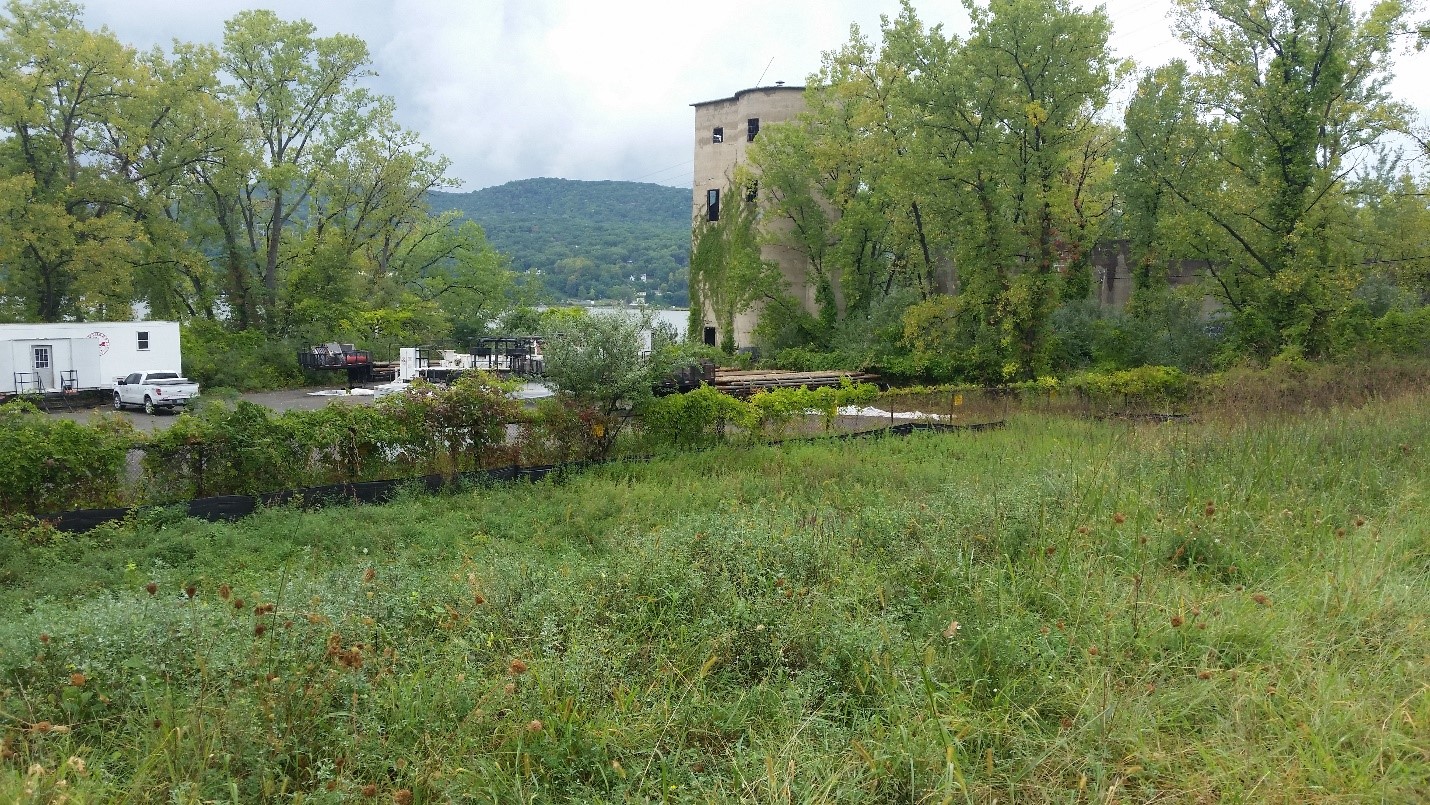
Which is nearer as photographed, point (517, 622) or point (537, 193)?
point (517, 622)

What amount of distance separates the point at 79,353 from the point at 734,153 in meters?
27.8

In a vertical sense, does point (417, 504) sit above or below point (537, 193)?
below

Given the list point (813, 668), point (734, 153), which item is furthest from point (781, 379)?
point (813, 668)

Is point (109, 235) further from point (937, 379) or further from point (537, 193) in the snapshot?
point (537, 193)

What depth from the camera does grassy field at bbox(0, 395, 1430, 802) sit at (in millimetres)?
3193

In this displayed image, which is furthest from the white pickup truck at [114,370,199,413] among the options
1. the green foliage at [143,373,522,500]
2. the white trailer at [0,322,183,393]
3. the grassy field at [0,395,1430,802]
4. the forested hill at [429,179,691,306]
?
the forested hill at [429,179,691,306]

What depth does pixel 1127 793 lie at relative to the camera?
309 cm

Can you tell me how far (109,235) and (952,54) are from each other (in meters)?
30.1

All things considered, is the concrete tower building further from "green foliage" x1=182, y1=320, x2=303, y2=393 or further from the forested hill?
the forested hill

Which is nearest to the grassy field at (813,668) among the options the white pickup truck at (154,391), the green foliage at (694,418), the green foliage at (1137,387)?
the green foliage at (694,418)

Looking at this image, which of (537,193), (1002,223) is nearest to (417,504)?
(1002,223)

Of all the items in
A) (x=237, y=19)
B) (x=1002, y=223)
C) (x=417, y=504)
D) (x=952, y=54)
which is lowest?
(x=417, y=504)

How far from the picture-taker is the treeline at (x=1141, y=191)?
22.3 m

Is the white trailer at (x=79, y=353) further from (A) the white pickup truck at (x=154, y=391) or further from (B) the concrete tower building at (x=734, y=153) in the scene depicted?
(B) the concrete tower building at (x=734, y=153)
